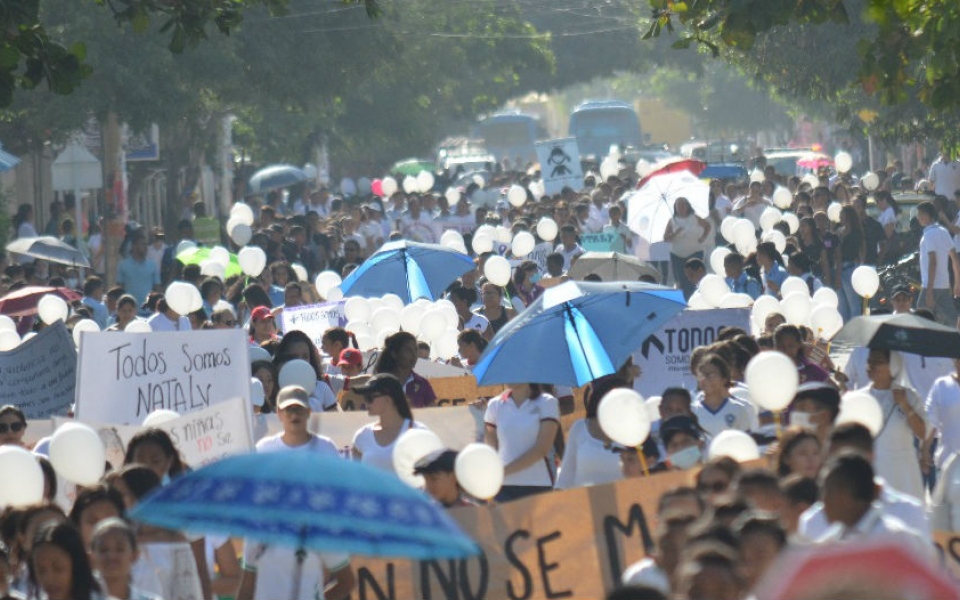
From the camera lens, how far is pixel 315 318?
15.1 metres

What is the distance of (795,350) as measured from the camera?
11.0m

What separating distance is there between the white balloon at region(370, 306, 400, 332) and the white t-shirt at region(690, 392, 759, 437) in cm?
470

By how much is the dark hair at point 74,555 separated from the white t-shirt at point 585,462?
322 cm

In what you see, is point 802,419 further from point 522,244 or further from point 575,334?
point 522,244

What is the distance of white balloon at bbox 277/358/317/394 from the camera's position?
11438 millimetres

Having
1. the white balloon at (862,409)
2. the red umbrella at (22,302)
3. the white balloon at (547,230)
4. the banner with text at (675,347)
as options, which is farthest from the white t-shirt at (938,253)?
the white balloon at (862,409)

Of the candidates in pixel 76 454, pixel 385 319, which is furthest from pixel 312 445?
pixel 385 319

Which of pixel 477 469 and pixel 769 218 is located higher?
pixel 769 218

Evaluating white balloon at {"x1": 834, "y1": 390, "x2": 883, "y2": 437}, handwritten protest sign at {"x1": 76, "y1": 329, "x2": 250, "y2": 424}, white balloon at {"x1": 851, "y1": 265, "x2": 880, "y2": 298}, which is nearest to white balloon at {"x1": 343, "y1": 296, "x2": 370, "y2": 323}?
handwritten protest sign at {"x1": 76, "y1": 329, "x2": 250, "y2": 424}

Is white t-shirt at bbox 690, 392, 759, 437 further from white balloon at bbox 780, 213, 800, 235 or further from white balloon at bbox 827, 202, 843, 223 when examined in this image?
white balloon at bbox 827, 202, 843, 223

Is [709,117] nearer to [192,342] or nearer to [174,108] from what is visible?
[174,108]

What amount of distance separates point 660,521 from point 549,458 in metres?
3.64

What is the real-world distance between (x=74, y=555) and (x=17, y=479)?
1.76 metres

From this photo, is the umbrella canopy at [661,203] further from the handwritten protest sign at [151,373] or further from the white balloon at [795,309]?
the handwritten protest sign at [151,373]
